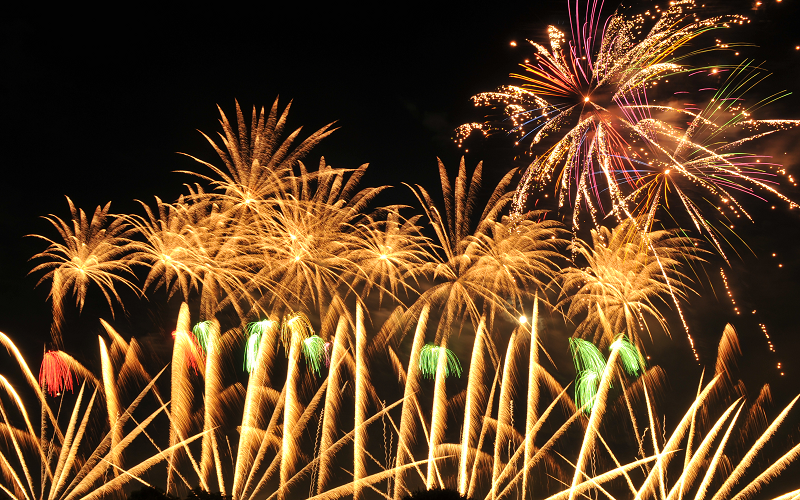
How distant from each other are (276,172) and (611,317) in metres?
15.1

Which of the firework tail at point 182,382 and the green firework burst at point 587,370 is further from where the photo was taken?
the green firework burst at point 587,370

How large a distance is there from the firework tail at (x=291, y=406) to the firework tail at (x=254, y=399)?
2.52 ft

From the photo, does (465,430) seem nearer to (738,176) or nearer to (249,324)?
(249,324)

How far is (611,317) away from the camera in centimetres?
1911

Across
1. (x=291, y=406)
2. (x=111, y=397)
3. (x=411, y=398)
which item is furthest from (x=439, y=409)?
(x=111, y=397)

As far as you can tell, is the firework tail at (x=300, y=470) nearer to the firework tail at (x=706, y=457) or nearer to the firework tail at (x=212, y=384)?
the firework tail at (x=212, y=384)

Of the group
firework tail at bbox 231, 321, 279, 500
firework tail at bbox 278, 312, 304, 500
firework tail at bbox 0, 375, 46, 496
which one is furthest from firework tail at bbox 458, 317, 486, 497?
firework tail at bbox 0, 375, 46, 496

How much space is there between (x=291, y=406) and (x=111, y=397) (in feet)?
24.5

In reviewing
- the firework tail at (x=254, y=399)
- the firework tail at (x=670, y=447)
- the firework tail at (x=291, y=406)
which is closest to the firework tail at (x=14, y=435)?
the firework tail at (x=254, y=399)

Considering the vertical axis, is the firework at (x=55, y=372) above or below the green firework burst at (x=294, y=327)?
below

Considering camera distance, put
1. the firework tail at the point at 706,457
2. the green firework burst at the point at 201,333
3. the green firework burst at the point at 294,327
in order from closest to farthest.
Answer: the green firework burst at the point at 294,327 → the green firework burst at the point at 201,333 → the firework tail at the point at 706,457

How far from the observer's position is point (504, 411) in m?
19.4

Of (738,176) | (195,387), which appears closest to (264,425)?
(195,387)

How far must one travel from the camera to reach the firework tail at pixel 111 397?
17.9 metres
